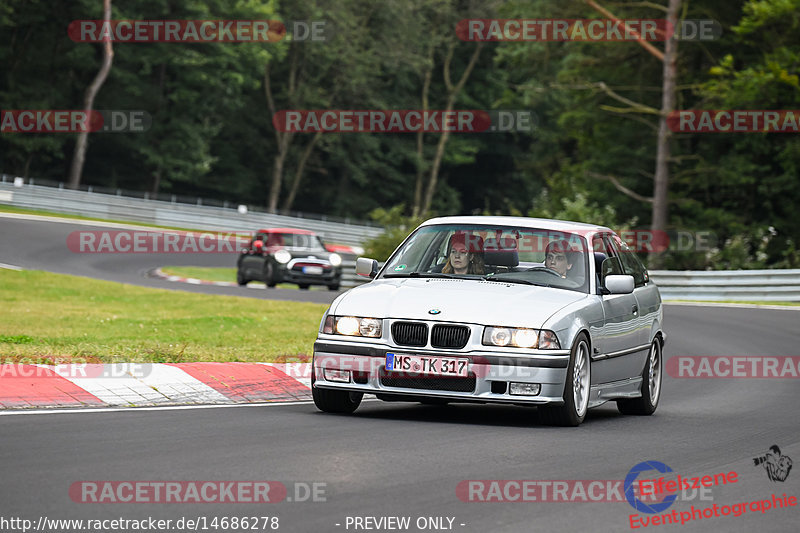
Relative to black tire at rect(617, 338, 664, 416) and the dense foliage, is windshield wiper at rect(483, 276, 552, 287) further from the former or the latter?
the dense foliage

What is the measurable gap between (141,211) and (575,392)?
155ft

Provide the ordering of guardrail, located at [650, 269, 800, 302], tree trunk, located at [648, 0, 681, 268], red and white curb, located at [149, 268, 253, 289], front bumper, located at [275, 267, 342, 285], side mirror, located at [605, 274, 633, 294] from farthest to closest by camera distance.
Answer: tree trunk, located at [648, 0, 681, 268], front bumper, located at [275, 267, 342, 285], red and white curb, located at [149, 268, 253, 289], guardrail, located at [650, 269, 800, 302], side mirror, located at [605, 274, 633, 294]

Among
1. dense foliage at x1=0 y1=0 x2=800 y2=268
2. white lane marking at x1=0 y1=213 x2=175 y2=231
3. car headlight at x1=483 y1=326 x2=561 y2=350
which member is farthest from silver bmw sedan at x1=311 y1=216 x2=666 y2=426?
white lane marking at x1=0 y1=213 x2=175 y2=231

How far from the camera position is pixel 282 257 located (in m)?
33.8

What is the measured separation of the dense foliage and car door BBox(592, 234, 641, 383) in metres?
21.7

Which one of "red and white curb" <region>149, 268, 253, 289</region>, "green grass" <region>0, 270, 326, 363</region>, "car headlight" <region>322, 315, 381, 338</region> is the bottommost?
"red and white curb" <region>149, 268, 253, 289</region>

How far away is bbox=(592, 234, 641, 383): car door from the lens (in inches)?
427

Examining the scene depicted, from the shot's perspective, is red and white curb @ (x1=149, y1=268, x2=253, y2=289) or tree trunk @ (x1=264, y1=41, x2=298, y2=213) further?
tree trunk @ (x1=264, y1=41, x2=298, y2=213)

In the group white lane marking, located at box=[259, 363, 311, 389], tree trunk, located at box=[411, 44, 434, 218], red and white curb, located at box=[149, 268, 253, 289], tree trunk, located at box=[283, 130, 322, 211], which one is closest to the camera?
white lane marking, located at box=[259, 363, 311, 389]

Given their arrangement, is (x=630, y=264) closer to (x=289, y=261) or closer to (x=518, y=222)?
(x=518, y=222)

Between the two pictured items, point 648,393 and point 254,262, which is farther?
point 254,262

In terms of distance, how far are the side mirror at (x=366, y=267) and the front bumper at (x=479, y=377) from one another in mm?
1322

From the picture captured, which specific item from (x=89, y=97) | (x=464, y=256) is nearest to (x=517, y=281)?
(x=464, y=256)

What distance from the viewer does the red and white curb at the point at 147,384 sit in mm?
10484
